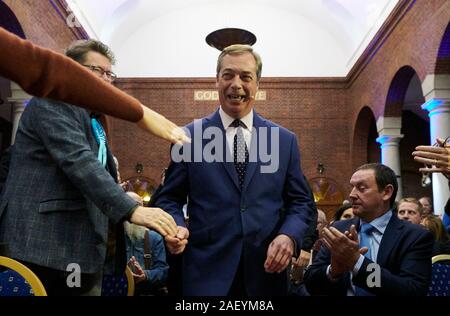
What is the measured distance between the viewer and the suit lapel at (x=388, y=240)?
2504mm

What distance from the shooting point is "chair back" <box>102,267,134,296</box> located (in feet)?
9.15

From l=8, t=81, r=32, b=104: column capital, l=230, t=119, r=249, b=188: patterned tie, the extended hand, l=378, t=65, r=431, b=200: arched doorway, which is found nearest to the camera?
l=230, t=119, r=249, b=188: patterned tie

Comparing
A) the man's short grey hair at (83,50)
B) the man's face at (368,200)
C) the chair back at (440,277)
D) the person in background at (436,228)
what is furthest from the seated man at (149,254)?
the person in background at (436,228)

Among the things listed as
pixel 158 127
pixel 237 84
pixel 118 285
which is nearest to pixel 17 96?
pixel 118 285

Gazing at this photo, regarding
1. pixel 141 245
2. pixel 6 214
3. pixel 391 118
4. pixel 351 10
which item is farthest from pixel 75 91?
pixel 351 10

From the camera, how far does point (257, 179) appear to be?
1.99m

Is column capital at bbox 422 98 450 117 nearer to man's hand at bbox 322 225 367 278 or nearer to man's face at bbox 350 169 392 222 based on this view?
man's face at bbox 350 169 392 222

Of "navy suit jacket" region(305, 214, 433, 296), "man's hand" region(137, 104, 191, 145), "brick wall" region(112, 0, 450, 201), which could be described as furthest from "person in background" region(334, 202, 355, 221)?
"brick wall" region(112, 0, 450, 201)

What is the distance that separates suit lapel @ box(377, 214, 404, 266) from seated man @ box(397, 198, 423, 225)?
2644mm

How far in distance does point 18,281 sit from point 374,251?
174 centimetres

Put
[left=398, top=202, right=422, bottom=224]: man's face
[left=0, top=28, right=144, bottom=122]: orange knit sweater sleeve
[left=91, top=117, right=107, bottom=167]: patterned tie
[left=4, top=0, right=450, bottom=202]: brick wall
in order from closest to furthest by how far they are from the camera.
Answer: [left=0, top=28, right=144, bottom=122]: orange knit sweater sleeve → [left=91, top=117, right=107, bottom=167]: patterned tie → [left=398, top=202, right=422, bottom=224]: man's face → [left=4, top=0, right=450, bottom=202]: brick wall

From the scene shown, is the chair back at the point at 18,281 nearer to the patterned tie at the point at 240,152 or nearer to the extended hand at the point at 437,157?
the patterned tie at the point at 240,152

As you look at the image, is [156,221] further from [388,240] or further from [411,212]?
[411,212]

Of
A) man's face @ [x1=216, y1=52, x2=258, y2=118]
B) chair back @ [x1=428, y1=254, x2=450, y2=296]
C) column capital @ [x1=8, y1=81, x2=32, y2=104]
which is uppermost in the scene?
column capital @ [x1=8, y1=81, x2=32, y2=104]
